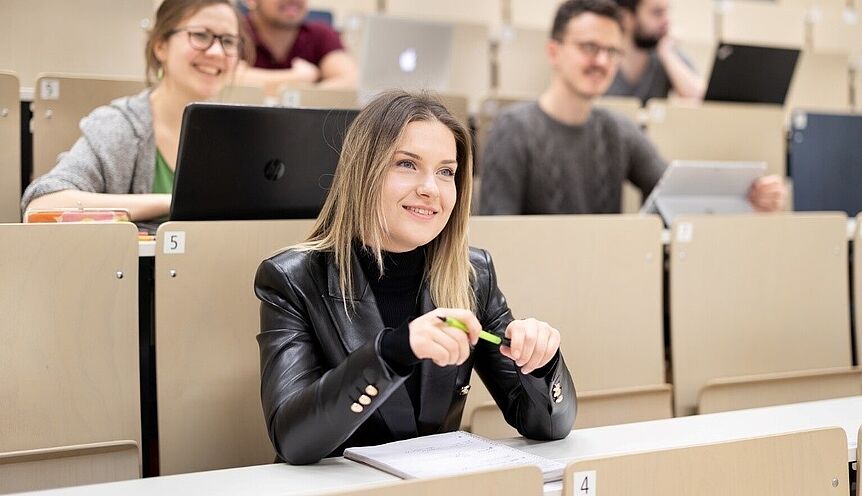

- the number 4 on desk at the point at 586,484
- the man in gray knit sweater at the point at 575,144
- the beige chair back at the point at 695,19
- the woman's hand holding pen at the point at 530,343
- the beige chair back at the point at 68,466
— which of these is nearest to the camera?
the number 4 on desk at the point at 586,484

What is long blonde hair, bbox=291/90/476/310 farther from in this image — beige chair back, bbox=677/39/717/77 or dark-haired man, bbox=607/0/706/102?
beige chair back, bbox=677/39/717/77

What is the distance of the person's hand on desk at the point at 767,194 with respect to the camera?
9.46 ft

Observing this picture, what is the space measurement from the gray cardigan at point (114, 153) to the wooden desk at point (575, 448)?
1.10 m

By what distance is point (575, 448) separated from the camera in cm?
155

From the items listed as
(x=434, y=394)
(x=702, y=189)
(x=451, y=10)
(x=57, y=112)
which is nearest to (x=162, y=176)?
(x=57, y=112)

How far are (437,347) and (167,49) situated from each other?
59.8 inches

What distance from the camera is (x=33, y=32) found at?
3.04 metres

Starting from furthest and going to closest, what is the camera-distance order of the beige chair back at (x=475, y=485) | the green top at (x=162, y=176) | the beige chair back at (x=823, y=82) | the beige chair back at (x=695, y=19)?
the beige chair back at (x=695, y=19) → the beige chair back at (x=823, y=82) → the green top at (x=162, y=176) → the beige chair back at (x=475, y=485)

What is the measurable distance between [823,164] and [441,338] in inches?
109

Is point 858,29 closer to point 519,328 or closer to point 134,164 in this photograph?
point 134,164

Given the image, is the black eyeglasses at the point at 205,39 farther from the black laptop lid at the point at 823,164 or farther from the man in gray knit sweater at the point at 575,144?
the black laptop lid at the point at 823,164

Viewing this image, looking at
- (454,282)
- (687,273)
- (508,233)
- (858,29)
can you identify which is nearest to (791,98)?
(858,29)

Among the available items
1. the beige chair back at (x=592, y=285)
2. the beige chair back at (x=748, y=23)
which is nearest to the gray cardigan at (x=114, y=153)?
the beige chair back at (x=592, y=285)

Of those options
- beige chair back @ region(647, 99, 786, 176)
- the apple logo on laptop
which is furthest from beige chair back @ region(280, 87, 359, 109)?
beige chair back @ region(647, 99, 786, 176)
